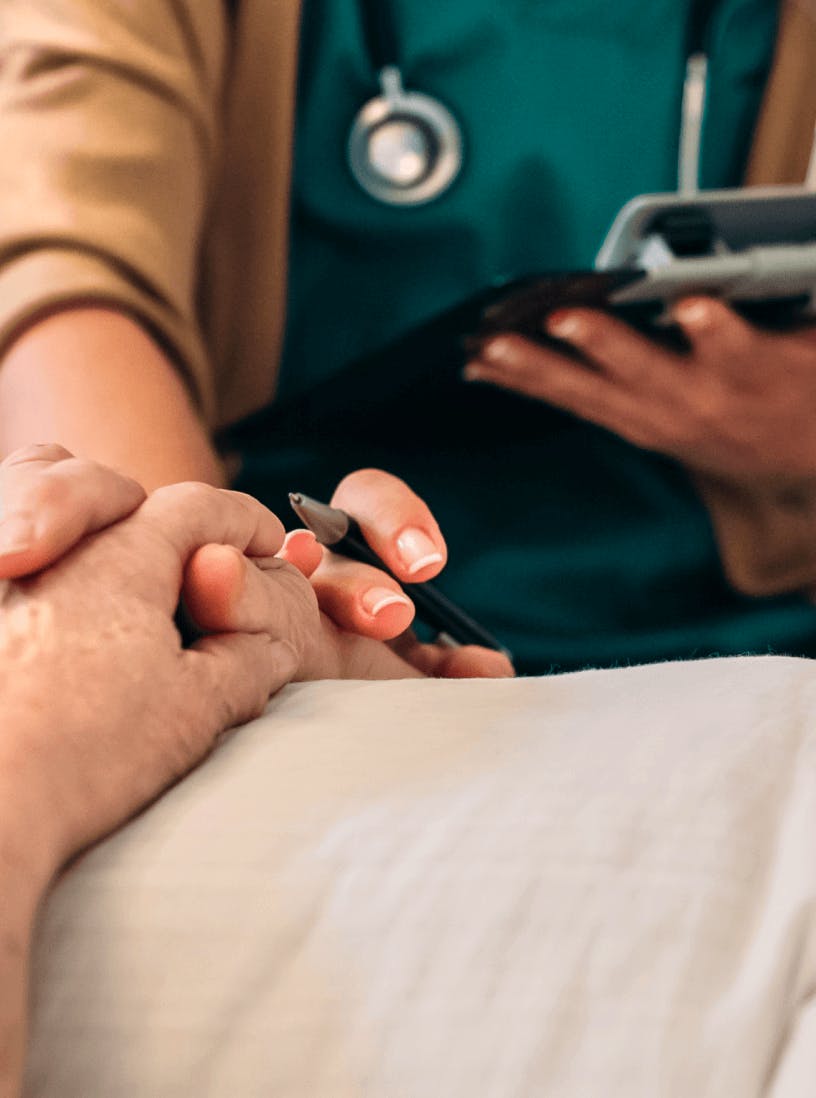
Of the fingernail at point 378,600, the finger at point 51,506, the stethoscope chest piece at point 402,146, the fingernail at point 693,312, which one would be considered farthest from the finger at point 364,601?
the stethoscope chest piece at point 402,146

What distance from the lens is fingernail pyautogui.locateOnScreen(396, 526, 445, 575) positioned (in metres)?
0.40

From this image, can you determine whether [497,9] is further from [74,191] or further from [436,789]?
[436,789]

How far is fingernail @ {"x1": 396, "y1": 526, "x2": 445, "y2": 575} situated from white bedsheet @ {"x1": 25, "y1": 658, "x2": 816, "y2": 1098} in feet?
A: 0.53

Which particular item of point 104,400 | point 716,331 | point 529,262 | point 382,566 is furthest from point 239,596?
point 529,262

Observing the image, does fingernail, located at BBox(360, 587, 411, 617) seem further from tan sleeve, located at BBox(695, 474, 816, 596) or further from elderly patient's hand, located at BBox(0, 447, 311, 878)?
tan sleeve, located at BBox(695, 474, 816, 596)

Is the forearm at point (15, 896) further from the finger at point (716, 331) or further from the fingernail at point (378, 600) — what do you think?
the finger at point (716, 331)

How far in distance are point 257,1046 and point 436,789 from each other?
0.07 m

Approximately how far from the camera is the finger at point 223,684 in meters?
0.25

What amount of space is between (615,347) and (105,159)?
0.30 m

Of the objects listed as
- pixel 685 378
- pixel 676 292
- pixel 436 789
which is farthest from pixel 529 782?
pixel 685 378

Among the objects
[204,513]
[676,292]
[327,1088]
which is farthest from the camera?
[676,292]

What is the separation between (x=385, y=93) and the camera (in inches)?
24.8

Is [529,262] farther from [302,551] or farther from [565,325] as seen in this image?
[302,551]

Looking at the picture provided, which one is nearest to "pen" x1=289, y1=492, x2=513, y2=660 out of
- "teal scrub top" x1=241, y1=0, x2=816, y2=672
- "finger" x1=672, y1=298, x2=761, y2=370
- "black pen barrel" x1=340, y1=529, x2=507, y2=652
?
"black pen barrel" x1=340, y1=529, x2=507, y2=652
